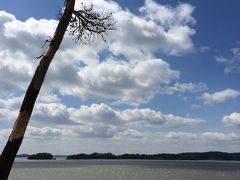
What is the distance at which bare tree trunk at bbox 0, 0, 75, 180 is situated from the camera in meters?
6.98

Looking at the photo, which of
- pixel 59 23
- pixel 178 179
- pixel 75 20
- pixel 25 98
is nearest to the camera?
pixel 25 98

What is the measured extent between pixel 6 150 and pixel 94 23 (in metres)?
2.98

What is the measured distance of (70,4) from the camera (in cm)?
801

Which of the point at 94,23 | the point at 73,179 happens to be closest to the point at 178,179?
the point at 73,179

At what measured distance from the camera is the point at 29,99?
24.2 ft

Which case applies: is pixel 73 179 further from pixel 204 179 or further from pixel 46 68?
pixel 46 68

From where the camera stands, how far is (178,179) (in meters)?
83.4

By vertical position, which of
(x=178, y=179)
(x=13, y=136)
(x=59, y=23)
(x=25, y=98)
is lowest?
(x=13, y=136)

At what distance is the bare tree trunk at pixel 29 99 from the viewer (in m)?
6.98

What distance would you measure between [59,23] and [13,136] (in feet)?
7.00

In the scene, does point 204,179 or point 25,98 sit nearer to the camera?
point 25,98

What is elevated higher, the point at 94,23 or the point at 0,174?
the point at 94,23

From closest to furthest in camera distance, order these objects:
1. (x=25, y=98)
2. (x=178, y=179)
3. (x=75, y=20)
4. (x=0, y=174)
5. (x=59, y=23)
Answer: (x=0, y=174), (x=25, y=98), (x=59, y=23), (x=75, y=20), (x=178, y=179)

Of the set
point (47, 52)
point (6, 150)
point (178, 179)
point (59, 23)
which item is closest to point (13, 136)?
point (6, 150)
